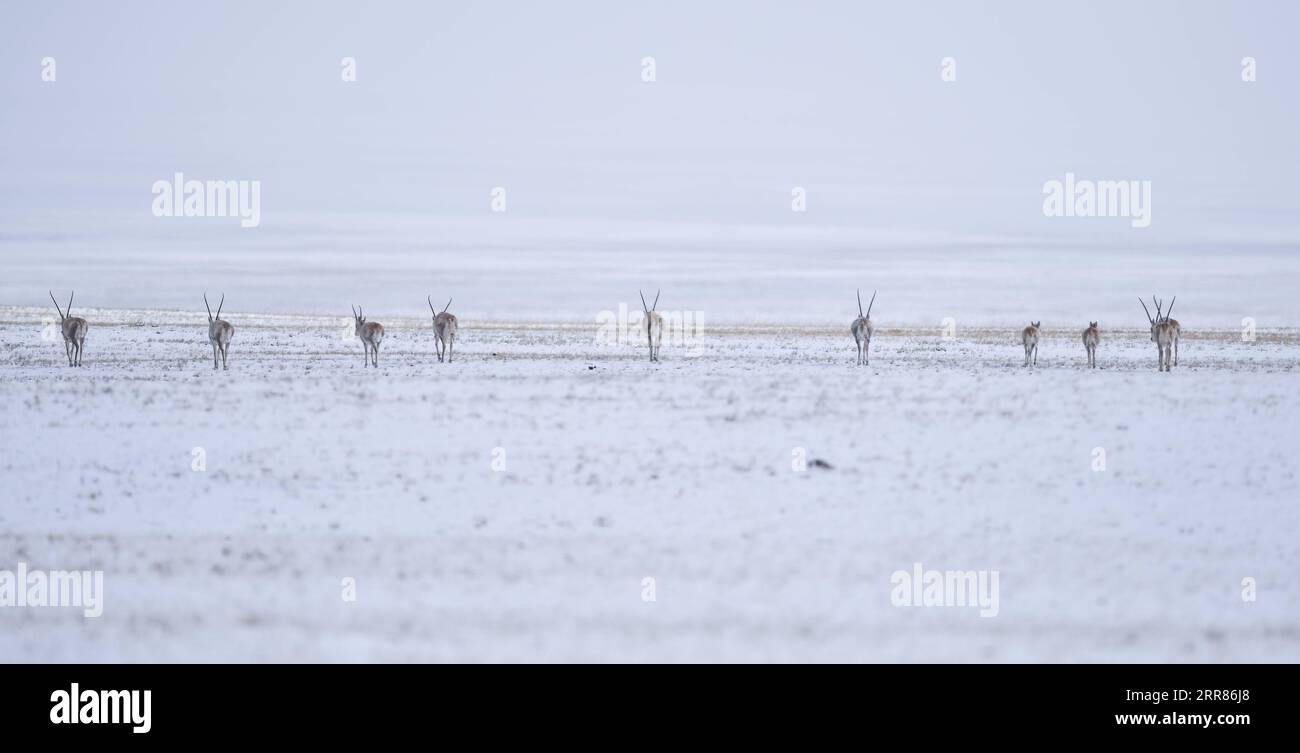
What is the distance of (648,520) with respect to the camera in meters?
14.6

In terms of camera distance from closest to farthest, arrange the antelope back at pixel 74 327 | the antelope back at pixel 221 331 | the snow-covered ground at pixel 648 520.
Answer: the snow-covered ground at pixel 648 520 < the antelope back at pixel 221 331 < the antelope back at pixel 74 327

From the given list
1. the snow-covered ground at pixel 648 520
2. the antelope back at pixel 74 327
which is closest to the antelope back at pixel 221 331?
the antelope back at pixel 74 327

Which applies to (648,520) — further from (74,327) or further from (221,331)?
(74,327)

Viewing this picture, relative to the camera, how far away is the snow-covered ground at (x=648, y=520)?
10.2 m

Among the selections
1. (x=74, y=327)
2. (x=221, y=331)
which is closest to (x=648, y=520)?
(x=221, y=331)

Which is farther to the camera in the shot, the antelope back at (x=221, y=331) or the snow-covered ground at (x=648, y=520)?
the antelope back at (x=221, y=331)

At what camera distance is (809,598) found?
11234 mm

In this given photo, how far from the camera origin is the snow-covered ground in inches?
403

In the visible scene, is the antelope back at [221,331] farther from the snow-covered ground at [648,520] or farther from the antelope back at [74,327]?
the snow-covered ground at [648,520]

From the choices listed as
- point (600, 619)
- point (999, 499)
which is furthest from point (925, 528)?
point (600, 619)

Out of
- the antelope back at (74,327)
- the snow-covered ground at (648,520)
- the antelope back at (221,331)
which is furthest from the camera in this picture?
the antelope back at (74,327)

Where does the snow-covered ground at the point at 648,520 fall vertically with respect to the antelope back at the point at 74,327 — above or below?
below
